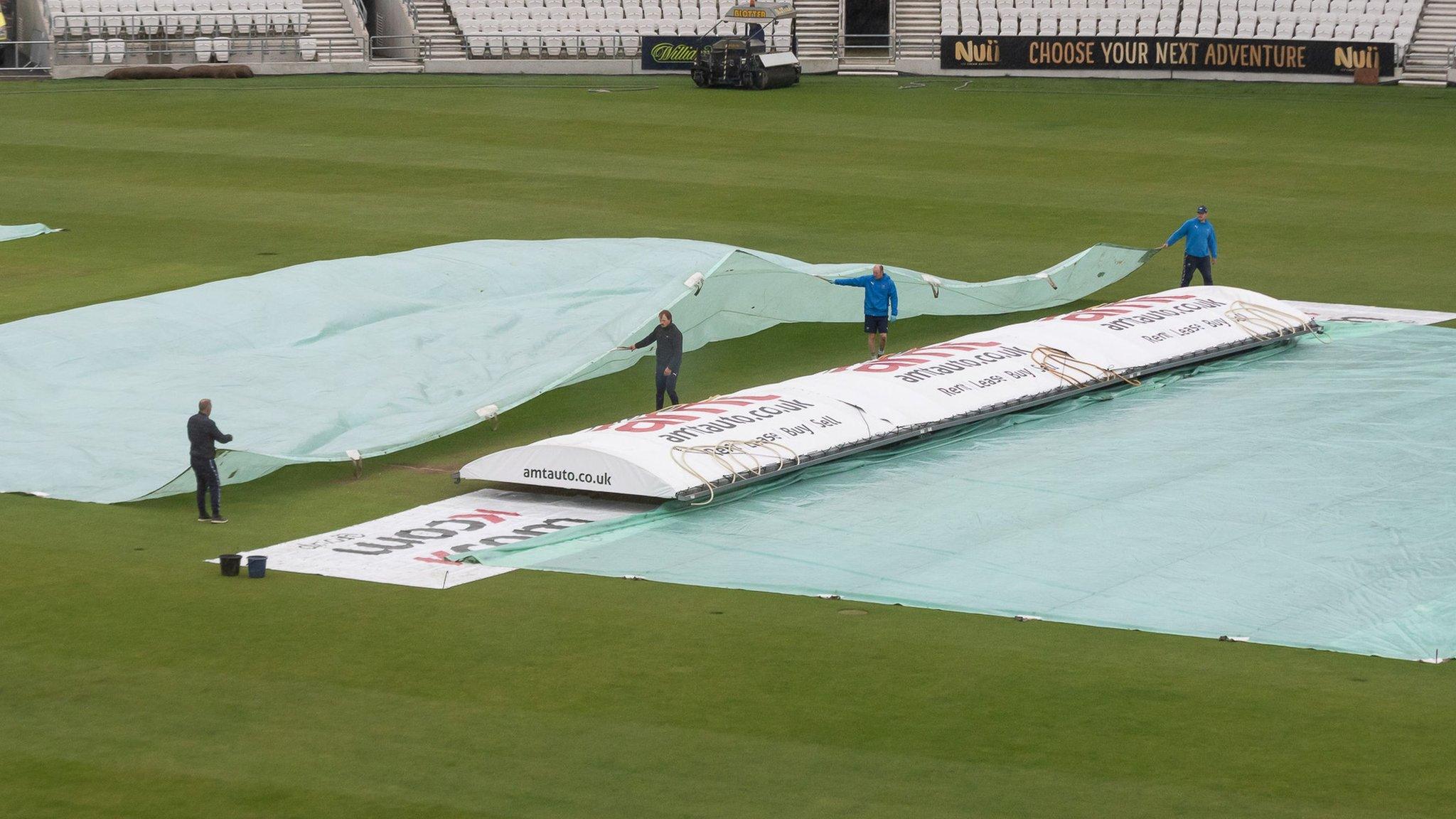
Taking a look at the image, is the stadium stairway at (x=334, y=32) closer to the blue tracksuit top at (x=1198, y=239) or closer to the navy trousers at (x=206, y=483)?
the blue tracksuit top at (x=1198, y=239)

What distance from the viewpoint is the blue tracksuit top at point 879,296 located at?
974 inches

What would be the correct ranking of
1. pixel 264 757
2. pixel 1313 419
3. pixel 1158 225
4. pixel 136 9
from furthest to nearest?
1. pixel 136 9
2. pixel 1158 225
3. pixel 1313 419
4. pixel 264 757

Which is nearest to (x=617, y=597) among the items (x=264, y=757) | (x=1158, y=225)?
(x=264, y=757)

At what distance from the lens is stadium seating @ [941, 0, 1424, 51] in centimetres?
5543

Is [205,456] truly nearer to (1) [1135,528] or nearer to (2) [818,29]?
(1) [1135,528]

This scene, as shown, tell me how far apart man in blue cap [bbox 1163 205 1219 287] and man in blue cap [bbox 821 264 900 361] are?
5868 mm

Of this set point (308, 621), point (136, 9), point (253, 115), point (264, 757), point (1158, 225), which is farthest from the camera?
point (136, 9)

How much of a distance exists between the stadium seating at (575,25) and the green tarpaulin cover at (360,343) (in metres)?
34.1

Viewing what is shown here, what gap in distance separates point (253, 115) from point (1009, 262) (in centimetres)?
2383

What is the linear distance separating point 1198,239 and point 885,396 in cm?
985

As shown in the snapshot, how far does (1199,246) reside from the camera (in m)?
28.5

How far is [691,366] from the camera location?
24.8 m

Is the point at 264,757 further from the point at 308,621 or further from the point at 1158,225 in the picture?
the point at 1158,225

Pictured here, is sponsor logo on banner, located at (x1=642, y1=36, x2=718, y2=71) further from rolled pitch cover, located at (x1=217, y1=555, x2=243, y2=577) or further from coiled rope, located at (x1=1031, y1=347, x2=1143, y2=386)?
rolled pitch cover, located at (x1=217, y1=555, x2=243, y2=577)
